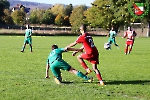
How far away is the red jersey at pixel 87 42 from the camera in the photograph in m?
11.5

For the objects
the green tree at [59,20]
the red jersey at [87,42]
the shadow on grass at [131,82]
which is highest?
the red jersey at [87,42]

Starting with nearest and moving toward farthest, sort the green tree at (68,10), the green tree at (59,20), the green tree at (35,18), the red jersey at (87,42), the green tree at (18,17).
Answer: the red jersey at (87,42) < the green tree at (18,17) < the green tree at (59,20) < the green tree at (35,18) < the green tree at (68,10)

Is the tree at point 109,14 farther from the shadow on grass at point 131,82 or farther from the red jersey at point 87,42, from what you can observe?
the red jersey at point 87,42

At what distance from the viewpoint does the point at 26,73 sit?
45.3 feet

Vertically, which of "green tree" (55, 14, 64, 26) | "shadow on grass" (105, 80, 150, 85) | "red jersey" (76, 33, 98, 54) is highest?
"red jersey" (76, 33, 98, 54)

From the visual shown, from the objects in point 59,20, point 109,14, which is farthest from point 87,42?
point 59,20

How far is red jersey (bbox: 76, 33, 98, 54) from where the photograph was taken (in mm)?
11547

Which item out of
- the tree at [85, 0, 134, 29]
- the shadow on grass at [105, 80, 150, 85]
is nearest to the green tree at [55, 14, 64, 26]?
the tree at [85, 0, 134, 29]

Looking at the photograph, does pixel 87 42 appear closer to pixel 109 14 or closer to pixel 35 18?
pixel 109 14

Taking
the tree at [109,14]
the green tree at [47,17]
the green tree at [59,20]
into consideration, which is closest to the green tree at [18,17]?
the green tree at [47,17]

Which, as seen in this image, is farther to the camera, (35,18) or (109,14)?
(35,18)

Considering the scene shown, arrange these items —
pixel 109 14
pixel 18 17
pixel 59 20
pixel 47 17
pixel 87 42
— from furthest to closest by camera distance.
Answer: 1. pixel 47 17
2. pixel 59 20
3. pixel 18 17
4. pixel 109 14
5. pixel 87 42

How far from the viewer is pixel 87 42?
11.7m

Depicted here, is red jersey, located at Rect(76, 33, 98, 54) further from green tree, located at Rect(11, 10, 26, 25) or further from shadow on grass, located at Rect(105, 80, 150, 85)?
green tree, located at Rect(11, 10, 26, 25)
